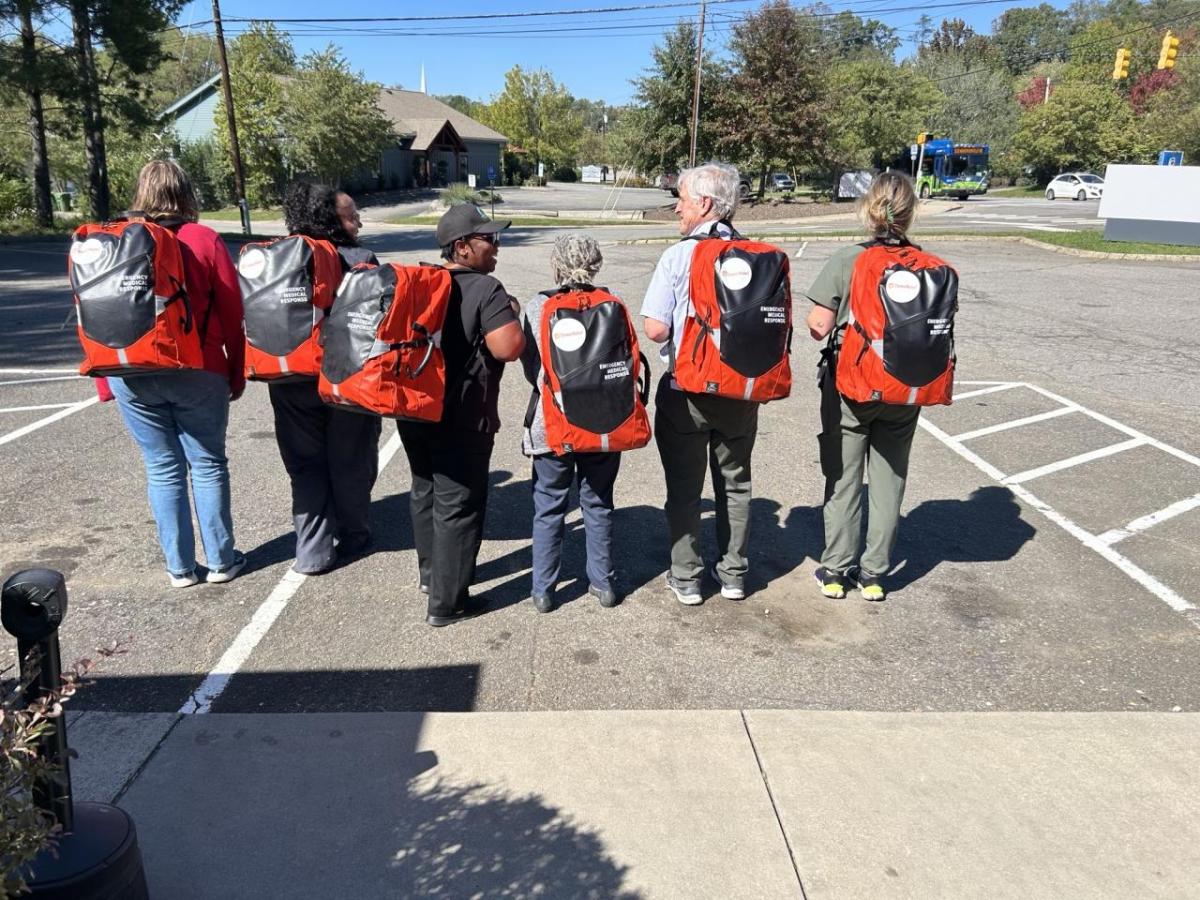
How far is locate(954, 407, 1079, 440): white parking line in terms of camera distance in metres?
7.04

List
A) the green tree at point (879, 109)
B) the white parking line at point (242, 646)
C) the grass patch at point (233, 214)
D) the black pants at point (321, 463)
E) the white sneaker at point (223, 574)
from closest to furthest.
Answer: the white parking line at point (242, 646), the black pants at point (321, 463), the white sneaker at point (223, 574), the grass patch at point (233, 214), the green tree at point (879, 109)

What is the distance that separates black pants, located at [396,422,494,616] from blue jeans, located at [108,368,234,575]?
944 millimetres

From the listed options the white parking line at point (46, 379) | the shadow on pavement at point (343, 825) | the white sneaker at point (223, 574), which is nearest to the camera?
the shadow on pavement at point (343, 825)

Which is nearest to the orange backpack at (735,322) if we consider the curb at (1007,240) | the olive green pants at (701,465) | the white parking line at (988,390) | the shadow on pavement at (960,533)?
the olive green pants at (701,465)

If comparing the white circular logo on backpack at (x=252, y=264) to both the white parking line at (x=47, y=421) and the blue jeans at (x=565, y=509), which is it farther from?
the white parking line at (x=47, y=421)

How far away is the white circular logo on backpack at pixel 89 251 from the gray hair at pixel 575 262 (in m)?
1.83

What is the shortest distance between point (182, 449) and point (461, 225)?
67.2 inches

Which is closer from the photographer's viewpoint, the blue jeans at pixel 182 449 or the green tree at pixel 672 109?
the blue jeans at pixel 182 449

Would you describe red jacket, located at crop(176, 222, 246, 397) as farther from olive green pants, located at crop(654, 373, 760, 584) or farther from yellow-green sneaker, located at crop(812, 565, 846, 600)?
yellow-green sneaker, located at crop(812, 565, 846, 600)

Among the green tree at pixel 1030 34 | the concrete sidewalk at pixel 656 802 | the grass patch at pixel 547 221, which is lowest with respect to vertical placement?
the concrete sidewalk at pixel 656 802

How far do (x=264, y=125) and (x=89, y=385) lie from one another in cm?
3824

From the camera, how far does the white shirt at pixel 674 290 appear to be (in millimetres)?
3770

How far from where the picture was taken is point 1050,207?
39.6m

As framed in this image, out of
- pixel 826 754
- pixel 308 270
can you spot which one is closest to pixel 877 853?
pixel 826 754
